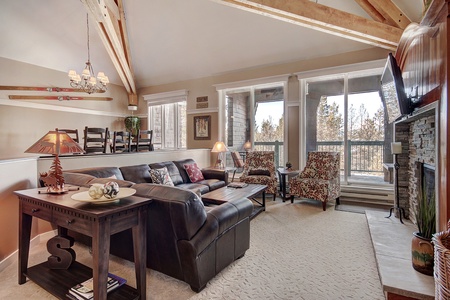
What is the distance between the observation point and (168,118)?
24.4 feet

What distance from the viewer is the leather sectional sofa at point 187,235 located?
178 cm

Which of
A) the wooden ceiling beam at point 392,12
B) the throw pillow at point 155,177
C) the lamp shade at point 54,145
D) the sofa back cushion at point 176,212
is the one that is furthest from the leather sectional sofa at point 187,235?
the wooden ceiling beam at point 392,12

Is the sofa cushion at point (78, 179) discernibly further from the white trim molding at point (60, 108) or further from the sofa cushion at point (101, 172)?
the white trim molding at point (60, 108)

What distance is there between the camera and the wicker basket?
1.09 meters

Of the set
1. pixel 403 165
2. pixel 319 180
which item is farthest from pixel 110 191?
pixel 403 165

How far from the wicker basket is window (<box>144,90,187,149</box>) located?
252 inches

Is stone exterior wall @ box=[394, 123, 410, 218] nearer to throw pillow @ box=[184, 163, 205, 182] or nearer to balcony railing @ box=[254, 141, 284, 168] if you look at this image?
balcony railing @ box=[254, 141, 284, 168]

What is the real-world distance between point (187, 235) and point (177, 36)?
16.8ft

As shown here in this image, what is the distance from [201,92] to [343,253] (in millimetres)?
5284

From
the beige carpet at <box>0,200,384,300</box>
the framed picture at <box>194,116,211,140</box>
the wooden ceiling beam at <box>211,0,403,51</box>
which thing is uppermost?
the wooden ceiling beam at <box>211,0,403,51</box>

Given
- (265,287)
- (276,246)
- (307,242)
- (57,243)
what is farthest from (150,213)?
(307,242)

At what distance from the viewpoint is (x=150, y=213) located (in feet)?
6.28

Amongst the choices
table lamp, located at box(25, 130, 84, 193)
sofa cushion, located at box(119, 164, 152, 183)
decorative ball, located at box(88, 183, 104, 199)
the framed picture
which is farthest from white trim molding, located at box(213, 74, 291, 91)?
decorative ball, located at box(88, 183, 104, 199)

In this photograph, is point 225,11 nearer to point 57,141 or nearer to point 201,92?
point 201,92
